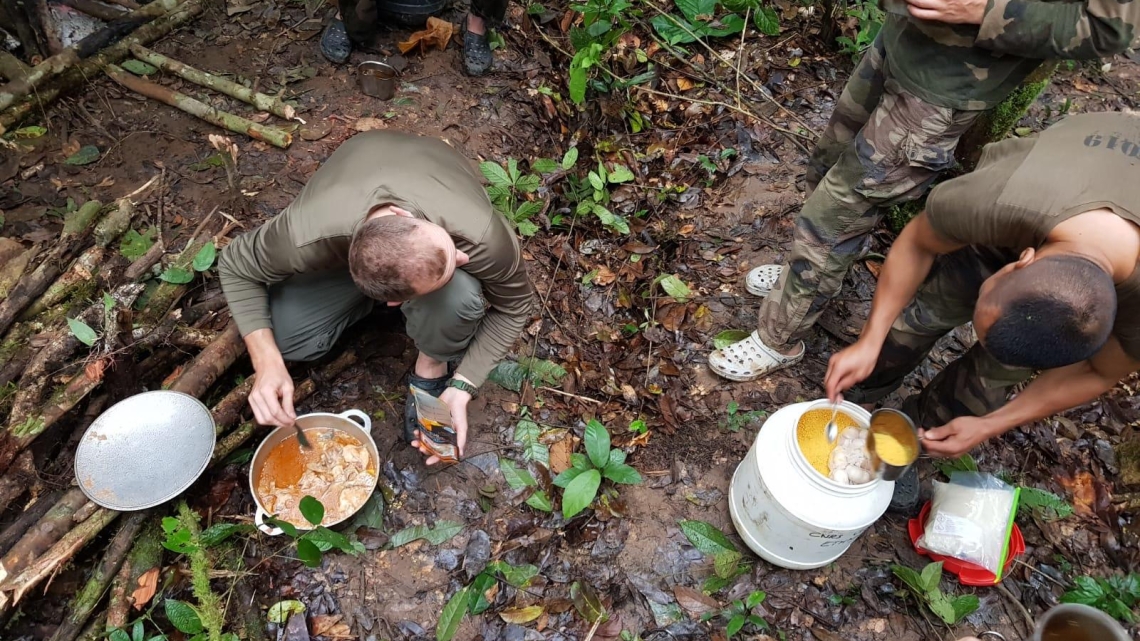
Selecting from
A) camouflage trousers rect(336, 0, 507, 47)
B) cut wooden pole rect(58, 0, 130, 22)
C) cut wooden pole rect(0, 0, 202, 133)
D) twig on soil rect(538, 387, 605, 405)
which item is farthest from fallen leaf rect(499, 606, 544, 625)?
cut wooden pole rect(58, 0, 130, 22)

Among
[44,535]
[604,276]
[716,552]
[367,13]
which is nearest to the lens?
[44,535]

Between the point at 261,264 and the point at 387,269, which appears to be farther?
the point at 261,264

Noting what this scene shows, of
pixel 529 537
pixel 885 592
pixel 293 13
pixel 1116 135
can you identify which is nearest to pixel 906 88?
pixel 1116 135

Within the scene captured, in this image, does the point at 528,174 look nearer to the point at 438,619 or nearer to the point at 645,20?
the point at 645,20

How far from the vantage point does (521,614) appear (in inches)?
108

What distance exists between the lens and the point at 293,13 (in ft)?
17.2

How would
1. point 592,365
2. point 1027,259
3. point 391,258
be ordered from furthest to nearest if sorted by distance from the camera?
point 592,365 → point 391,258 → point 1027,259

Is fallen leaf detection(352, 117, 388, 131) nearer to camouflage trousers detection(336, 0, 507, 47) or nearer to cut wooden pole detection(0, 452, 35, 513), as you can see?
camouflage trousers detection(336, 0, 507, 47)

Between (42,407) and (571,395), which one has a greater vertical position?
(42,407)

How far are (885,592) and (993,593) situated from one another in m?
0.50

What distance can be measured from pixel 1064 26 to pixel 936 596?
7.38 feet

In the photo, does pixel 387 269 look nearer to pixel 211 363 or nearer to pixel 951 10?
pixel 211 363

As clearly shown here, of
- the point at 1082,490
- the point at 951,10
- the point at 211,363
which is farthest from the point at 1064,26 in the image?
the point at 211,363

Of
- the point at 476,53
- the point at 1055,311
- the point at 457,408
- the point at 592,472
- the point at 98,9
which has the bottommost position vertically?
the point at 592,472
